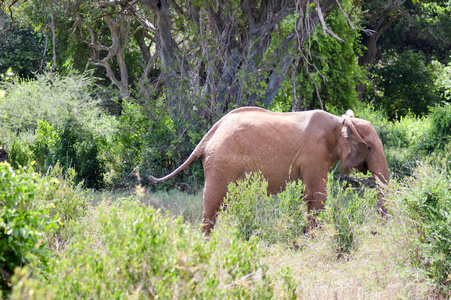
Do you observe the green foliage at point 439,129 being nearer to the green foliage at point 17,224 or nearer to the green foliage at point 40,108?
the green foliage at point 40,108

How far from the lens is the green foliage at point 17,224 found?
120 inches

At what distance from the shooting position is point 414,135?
16219mm

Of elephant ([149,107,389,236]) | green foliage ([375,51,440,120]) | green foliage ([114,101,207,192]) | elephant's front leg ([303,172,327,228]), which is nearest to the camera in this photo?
elephant ([149,107,389,236])

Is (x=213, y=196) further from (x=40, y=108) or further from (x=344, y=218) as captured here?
(x=40, y=108)

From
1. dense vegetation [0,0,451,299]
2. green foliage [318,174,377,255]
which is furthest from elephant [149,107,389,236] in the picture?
green foliage [318,174,377,255]

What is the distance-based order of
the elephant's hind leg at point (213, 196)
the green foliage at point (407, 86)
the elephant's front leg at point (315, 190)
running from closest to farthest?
the elephant's hind leg at point (213, 196) → the elephant's front leg at point (315, 190) → the green foliage at point (407, 86)

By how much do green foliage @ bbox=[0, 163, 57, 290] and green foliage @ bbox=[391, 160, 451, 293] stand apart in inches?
135

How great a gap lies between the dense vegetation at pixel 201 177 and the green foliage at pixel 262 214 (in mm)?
25

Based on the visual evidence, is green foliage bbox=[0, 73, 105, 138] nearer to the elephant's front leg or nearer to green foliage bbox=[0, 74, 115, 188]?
green foliage bbox=[0, 74, 115, 188]

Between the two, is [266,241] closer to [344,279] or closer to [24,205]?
[344,279]

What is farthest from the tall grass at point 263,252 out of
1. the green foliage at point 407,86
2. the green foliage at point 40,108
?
the green foliage at point 407,86

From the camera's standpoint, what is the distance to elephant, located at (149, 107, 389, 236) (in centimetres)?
650

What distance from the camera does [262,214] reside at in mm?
6223

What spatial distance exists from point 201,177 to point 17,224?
724cm
